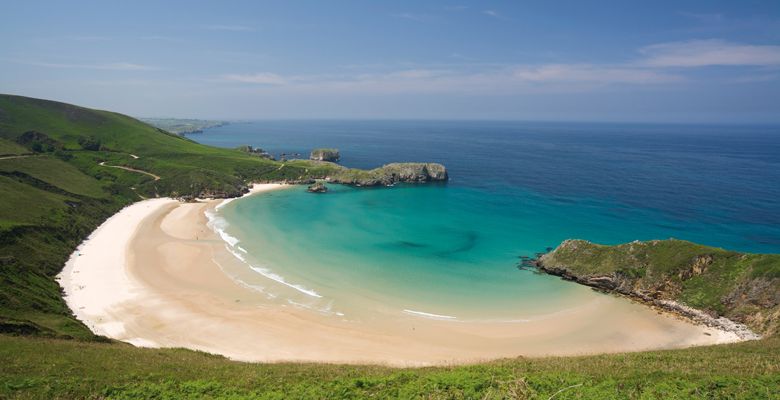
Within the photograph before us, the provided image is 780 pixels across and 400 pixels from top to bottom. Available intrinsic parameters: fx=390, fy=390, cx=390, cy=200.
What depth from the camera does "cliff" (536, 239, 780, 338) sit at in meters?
43.2

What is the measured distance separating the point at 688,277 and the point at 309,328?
4730 centimetres

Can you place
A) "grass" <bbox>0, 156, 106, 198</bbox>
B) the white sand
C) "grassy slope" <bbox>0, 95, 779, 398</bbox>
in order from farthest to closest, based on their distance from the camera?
"grass" <bbox>0, 156, 106, 198</bbox>, the white sand, "grassy slope" <bbox>0, 95, 779, 398</bbox>

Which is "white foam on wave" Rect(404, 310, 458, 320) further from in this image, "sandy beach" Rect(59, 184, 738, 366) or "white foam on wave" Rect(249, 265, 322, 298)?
"white foam on wave" Rect(249, 265, 322, 298)

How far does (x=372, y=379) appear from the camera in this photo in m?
21.0

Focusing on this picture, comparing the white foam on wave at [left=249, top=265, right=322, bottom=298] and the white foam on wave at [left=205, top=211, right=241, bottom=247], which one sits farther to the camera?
the white foam on wave at [left=205, top=211, right=241, bottom=247]

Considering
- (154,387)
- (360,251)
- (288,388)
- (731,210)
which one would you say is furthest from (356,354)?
(731,210)

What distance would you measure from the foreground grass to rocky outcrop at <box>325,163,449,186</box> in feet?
365

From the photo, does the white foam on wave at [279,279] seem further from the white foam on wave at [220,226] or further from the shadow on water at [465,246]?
the shadow on water at [465,246]

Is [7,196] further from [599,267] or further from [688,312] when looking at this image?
[688,312]

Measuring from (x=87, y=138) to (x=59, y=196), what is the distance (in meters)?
86.6

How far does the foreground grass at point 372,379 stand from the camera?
1812 centimetres

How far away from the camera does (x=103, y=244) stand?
70750 millimetres

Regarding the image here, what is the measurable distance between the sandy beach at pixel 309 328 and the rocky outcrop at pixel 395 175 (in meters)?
81.5

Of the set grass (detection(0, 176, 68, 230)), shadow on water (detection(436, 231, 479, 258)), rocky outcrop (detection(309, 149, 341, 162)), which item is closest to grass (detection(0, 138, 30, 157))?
grass (detection(0, 176, 68, 230))
